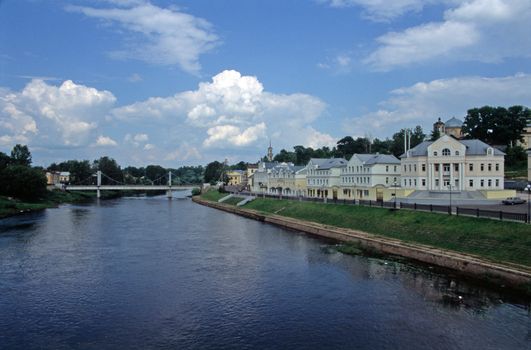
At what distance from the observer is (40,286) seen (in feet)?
88.2

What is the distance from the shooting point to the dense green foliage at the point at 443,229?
27942 mm

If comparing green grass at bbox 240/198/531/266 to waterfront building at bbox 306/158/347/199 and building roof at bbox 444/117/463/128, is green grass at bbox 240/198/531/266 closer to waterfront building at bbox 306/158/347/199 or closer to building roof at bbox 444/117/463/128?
waterfront building at bbox 306/158/347/199

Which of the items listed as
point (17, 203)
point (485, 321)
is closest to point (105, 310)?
point (485, 321)

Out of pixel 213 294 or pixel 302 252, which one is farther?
pixel 302 252

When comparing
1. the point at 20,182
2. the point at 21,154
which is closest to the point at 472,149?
the point at 20,182

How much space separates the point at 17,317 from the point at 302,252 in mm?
22632

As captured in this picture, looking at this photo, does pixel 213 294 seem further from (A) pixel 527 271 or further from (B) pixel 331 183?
(B) pixel 331 183

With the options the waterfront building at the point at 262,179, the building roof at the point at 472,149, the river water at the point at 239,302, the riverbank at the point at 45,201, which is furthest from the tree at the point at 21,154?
the building roof at the point at 472,149

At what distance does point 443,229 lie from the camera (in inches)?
1358

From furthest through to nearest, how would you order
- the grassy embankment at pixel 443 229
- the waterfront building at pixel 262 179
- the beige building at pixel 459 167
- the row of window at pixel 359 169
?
1. the waterfront building at pixel 262 179
2. the row of window at pixel 359 169
3. the beige building at pixel 459 167
4. the grassy embankment at pixel 443 229

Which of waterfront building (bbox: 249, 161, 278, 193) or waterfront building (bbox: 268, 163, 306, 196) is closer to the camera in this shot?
waterfront building (bbox: 268, 163, 306, 196)

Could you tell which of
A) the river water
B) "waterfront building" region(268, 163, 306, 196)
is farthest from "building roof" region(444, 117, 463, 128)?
the river water

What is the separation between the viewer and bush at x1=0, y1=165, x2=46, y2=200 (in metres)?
86.6

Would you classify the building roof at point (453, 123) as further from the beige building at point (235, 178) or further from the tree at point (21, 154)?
the tree at point (21, 154)
